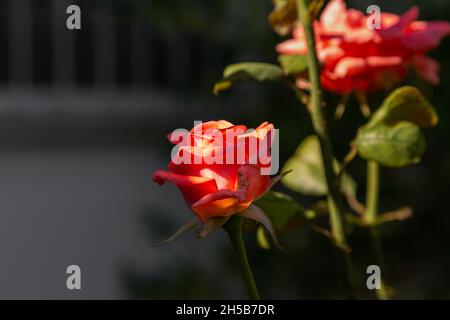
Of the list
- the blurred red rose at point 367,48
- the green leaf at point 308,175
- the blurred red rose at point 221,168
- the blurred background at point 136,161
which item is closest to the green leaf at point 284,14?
the blurred red rose at point 367,48

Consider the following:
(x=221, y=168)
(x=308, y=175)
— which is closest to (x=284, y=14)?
(x=308, y=175)

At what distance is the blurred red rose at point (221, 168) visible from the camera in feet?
2.36

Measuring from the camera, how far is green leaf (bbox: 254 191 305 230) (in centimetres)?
89

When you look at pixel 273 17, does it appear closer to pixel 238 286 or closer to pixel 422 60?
pixel 422 60

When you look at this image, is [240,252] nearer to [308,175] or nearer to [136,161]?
[308,175]

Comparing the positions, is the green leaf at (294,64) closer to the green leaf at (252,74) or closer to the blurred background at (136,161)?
the green leaf at (252,74)

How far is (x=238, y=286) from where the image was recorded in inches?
161

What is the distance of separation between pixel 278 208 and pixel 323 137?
3.6 inches

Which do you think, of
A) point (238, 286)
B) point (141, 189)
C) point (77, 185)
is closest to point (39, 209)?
point (77, 185)

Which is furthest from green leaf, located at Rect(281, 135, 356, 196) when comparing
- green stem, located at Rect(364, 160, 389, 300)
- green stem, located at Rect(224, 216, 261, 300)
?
green stem, located at Rect(224, 216, 261, 300)

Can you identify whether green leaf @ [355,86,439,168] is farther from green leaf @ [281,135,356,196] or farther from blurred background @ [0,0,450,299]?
blurred background @ [0,0,450,299]

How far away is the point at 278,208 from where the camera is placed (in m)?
0.89

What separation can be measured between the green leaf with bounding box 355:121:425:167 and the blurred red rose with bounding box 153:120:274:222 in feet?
0.65
